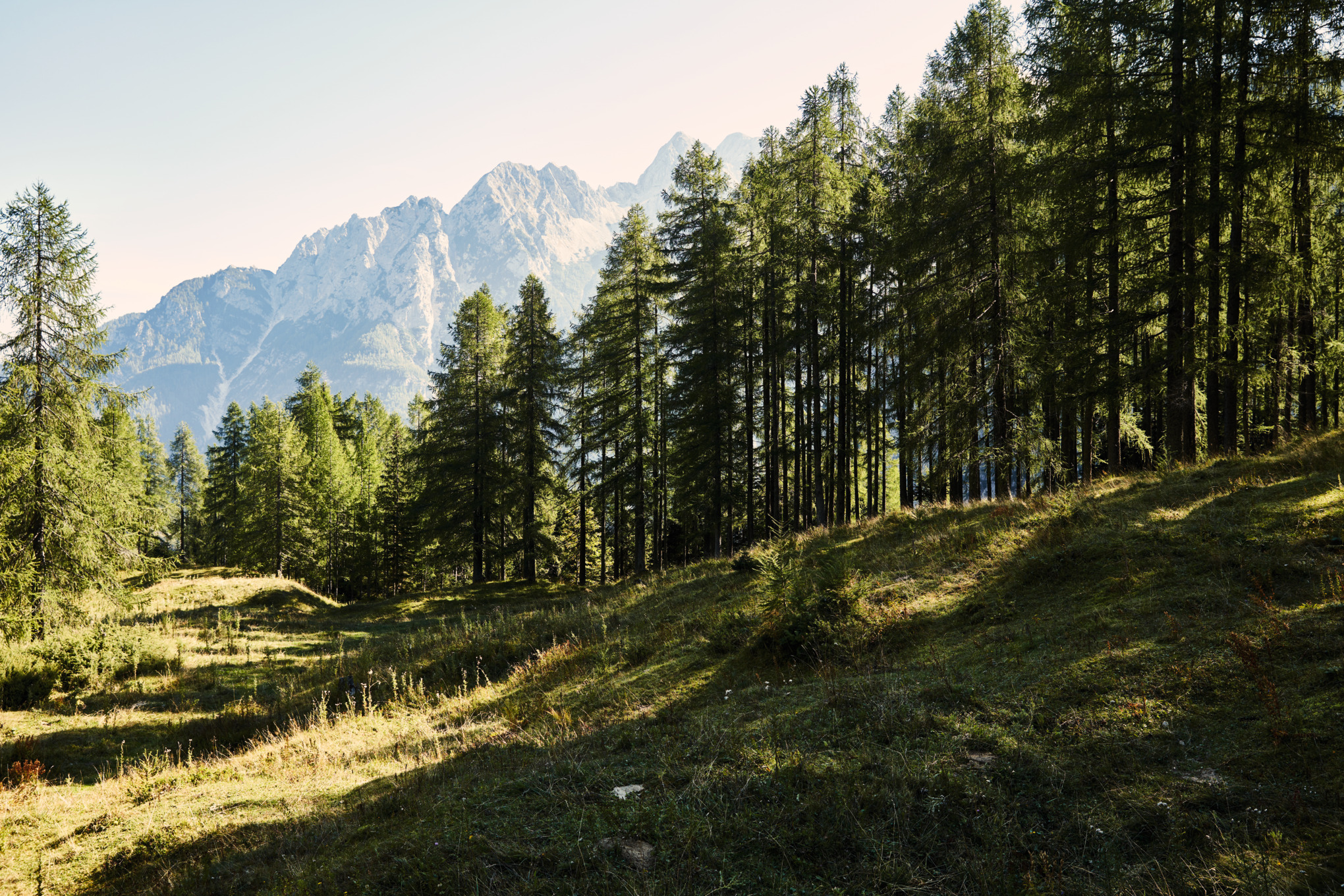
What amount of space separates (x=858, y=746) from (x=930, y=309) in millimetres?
14549

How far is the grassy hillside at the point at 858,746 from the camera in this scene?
3.98 m

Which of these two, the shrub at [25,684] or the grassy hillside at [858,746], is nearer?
the grassy hillside at [858,746]

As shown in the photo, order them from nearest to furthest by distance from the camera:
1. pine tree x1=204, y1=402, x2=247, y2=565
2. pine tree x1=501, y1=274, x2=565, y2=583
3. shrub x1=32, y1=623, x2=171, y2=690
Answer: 1. shrub x1=32, y1=623, x2=171, y2=690
2. pine tree x1=501, y1=274, x2=565, y2=583
3. pine tree x1=204, y1=402, x2=247, y2=565

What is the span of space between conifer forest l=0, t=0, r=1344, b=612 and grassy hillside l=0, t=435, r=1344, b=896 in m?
4.38

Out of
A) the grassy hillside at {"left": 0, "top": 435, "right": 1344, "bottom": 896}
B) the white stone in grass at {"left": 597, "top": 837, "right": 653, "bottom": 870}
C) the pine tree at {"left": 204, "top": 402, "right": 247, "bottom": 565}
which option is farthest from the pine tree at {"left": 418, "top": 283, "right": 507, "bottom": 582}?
the white stone in grass at {"left": 597, "top": 837, "right": 653, "bottom": 870}

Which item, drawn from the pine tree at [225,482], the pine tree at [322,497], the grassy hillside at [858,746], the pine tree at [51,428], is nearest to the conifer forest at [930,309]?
the pine tree at [51,428]

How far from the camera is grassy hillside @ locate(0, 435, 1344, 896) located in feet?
13.0

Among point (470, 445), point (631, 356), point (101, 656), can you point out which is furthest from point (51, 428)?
point (631, 356)

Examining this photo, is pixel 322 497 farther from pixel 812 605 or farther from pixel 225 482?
pixel 812 605

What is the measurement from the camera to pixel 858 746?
5352mm

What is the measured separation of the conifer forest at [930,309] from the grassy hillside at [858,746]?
438 cm

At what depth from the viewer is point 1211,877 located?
10.8ft

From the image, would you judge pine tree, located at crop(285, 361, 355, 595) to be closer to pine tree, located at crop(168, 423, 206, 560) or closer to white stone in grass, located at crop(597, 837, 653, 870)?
pine tree, located at crop(168, 423, 206, 560)

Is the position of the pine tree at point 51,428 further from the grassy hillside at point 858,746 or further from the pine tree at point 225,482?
the pine tree at point 225,482
